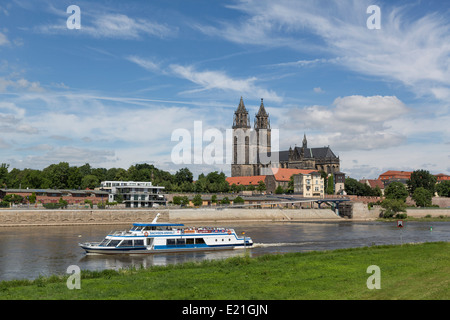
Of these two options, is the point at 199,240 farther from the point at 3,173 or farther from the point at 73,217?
the point at 3,173

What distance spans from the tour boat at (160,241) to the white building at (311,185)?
389ft

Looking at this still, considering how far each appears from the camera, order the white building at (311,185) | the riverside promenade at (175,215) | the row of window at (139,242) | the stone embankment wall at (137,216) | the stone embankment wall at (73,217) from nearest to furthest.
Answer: the row of window at (139,242) < the stone embankment wall at (73,217) < the stone embankment wall at (137,216) < the riverside promenade at (175,215) < the white building at (311,185)

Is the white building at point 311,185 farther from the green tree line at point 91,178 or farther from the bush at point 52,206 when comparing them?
the bush at point 52,206

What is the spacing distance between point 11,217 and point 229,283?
70537 mm

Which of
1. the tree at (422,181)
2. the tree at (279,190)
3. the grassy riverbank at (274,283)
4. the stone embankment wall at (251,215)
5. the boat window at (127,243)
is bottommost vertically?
the stone embankment wall at (251,215)

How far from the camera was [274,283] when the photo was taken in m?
22.2

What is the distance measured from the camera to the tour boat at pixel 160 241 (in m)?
49.6

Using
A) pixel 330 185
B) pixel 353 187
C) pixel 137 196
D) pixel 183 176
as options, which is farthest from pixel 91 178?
pixel 353 187

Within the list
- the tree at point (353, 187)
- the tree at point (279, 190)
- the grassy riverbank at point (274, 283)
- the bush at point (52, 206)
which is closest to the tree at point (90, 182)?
the bush at point (52, 206)

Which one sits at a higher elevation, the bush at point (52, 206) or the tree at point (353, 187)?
the tree at point (353, 187)

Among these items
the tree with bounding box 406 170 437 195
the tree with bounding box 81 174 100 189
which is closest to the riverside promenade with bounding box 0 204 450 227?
the tree with bounding box 406 170 437 195

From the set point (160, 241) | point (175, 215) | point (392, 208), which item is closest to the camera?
point (160, 241)

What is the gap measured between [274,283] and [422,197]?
14148 centimetres
